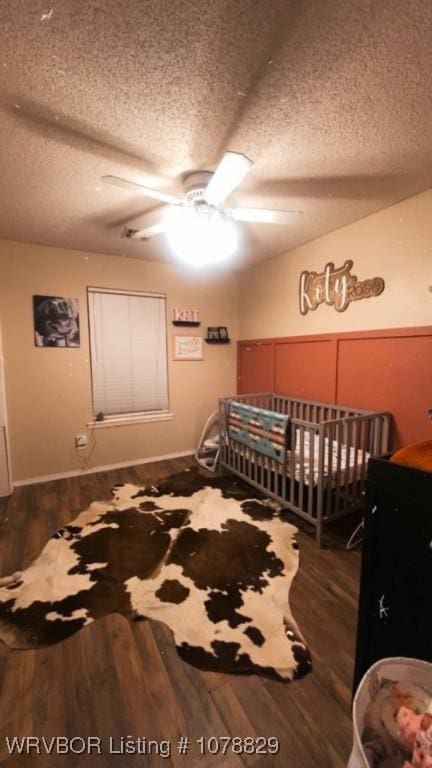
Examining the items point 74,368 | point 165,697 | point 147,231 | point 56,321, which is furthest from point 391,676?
point 56,321

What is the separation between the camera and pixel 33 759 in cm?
96

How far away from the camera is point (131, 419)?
3535 millimetres

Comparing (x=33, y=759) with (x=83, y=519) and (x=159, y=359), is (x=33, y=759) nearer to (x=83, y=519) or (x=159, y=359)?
(x=83, y=519)

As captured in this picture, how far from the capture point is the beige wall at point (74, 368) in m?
2.92

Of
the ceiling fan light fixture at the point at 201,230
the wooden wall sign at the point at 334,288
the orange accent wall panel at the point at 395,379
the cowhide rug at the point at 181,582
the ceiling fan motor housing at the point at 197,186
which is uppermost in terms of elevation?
the ceiling fan motor housing at the point at 197,186

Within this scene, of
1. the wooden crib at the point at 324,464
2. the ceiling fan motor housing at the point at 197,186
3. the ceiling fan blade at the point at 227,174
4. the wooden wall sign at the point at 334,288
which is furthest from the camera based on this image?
the wooden wall sign at the point at 334,288

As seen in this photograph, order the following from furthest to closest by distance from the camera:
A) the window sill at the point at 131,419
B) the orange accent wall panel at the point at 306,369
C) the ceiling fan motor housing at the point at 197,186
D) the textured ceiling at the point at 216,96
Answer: the window sill at the point at 131,419, the orange accent wall panel at the point at 306,369, the ceiling fan motor housing at the point at 197,186, the textured ceiling at the point at 216,96

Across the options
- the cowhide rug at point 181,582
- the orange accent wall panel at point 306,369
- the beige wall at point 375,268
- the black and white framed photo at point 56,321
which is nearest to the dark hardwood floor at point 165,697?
the cowhide rug at point 181,582

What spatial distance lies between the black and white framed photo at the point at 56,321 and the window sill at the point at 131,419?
884 millimetres

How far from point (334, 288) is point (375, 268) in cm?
39

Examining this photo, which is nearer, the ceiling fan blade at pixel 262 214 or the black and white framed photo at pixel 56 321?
the ceiling fan blade at pixel 262 214

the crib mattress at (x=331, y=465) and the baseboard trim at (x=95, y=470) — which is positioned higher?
the crib mattress at (x=331, y=465)

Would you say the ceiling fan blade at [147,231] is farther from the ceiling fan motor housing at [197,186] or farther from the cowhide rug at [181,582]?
the cowhide rug at [181,582]

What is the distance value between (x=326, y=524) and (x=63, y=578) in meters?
1.79
